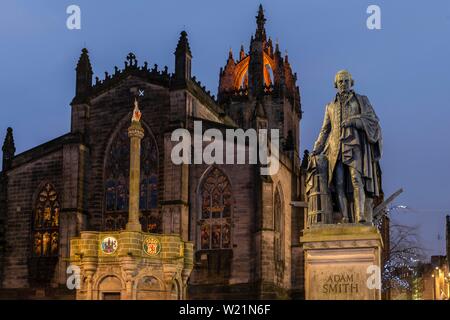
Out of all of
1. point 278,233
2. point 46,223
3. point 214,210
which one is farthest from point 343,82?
point 46,223

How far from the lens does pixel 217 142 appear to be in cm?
4125

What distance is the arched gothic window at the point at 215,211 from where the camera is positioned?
40.8m

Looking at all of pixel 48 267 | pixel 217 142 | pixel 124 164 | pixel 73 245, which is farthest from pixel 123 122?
pixel 73 245

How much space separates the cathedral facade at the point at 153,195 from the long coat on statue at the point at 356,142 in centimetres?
2809

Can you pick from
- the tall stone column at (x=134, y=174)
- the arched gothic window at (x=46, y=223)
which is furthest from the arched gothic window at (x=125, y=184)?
the tall stone column at (x=134, y=174)

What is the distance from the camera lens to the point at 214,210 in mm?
40969

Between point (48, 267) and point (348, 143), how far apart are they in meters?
34.9

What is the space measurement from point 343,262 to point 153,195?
32249 mm

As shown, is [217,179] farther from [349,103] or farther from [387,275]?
[349,103]

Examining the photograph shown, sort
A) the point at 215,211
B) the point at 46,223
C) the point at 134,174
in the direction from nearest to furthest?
the point at 134,174 → the point at 215,211 → the point at 46,223

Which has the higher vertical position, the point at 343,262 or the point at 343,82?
the point at 343,82

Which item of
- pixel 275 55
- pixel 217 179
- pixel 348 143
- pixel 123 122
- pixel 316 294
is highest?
pixel 275 55

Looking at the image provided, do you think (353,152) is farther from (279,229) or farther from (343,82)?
(279,229)

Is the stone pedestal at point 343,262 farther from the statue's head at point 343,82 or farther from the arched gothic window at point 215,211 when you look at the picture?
the arched gothic window at point 215,211
